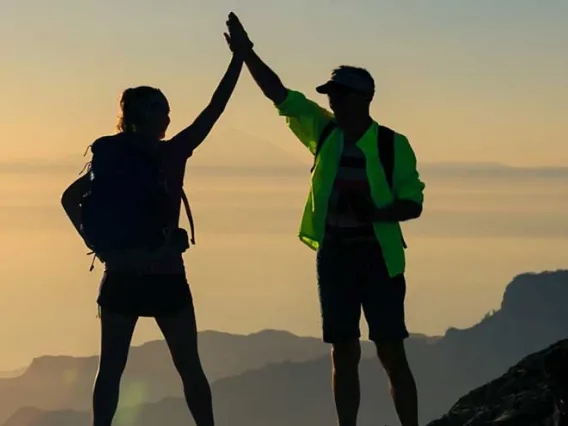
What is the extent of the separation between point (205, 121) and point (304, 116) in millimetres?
1416

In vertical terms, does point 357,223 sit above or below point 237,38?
below

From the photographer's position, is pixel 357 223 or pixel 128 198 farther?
pixel 357 223

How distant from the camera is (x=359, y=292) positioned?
10.8 meters

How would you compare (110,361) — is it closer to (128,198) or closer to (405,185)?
(128,198)

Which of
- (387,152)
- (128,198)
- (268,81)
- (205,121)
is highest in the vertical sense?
(268,81)

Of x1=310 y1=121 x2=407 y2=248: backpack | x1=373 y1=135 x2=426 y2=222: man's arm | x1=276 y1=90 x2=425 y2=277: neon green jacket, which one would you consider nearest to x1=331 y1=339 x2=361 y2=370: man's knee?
x1=276 y1=90 x2=425 y2=277: neon green jacket

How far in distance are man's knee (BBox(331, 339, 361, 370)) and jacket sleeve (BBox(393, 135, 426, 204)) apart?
124cm

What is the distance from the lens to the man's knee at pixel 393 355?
35.3 feet

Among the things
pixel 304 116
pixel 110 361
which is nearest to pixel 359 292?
pixel 304 116

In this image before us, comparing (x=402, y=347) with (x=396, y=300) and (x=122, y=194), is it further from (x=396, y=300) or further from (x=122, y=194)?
(x=122, y=194)

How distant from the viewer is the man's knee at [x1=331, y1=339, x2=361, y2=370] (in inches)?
428

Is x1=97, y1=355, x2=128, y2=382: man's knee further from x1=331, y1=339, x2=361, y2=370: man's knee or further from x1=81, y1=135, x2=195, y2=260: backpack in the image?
x1=331, y1=339, x2=361, y2=370: man's knee

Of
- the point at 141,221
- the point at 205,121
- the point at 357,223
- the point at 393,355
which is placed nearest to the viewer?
the point at 141,221

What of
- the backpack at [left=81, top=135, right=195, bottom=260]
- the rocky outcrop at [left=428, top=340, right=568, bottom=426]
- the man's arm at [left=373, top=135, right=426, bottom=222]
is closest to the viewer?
the backpack at [left=81, top=135, right=195, bottom=260]
